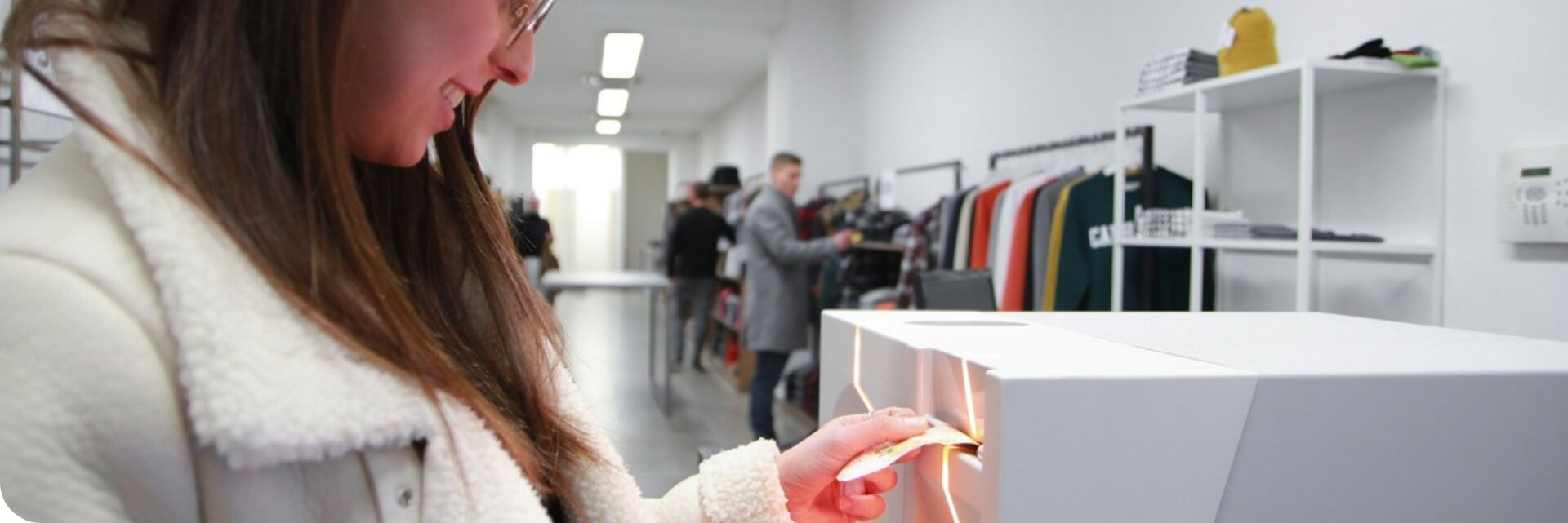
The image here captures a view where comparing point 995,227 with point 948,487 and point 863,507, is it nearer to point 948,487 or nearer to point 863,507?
point 863,507

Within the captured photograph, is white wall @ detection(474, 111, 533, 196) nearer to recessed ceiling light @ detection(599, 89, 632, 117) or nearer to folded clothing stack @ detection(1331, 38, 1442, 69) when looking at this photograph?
recessed ceiling light @ detection(599, 89, 632, 117)

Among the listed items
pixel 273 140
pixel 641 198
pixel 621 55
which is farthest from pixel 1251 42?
pixel 641 198

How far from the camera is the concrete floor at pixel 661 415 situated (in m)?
4.37

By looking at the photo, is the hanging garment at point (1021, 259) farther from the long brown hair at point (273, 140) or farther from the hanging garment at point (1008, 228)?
the long brown hair at point (273, 140)

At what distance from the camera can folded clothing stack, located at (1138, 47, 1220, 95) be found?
8.57 ft

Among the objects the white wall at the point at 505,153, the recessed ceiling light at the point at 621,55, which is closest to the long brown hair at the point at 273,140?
the recessed ceiling light at the point at 621,55

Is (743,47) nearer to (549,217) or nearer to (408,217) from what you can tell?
Answer: (408,217)

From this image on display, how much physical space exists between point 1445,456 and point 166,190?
86cm

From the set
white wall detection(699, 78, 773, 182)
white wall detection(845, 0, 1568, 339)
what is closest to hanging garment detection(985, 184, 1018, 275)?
white wall detection(845, 0, 1568, 339)

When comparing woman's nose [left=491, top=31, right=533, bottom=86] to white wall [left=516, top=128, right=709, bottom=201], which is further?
white wall [left=516, top=128, right=709, bottom=201]

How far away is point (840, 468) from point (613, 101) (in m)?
11.0

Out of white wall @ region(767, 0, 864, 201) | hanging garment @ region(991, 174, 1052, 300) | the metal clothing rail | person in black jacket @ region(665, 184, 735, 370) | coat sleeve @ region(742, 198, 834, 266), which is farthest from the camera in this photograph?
person in black jacket @ region(665, 184, 735, 370)

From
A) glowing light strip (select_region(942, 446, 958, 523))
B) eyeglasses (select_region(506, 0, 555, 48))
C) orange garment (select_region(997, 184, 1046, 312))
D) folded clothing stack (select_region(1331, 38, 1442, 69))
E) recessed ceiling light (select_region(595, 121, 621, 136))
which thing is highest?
recessed ceiling light (select_region(595, 121, 621, 136))

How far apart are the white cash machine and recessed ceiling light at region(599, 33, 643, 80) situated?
6718 millimetres
